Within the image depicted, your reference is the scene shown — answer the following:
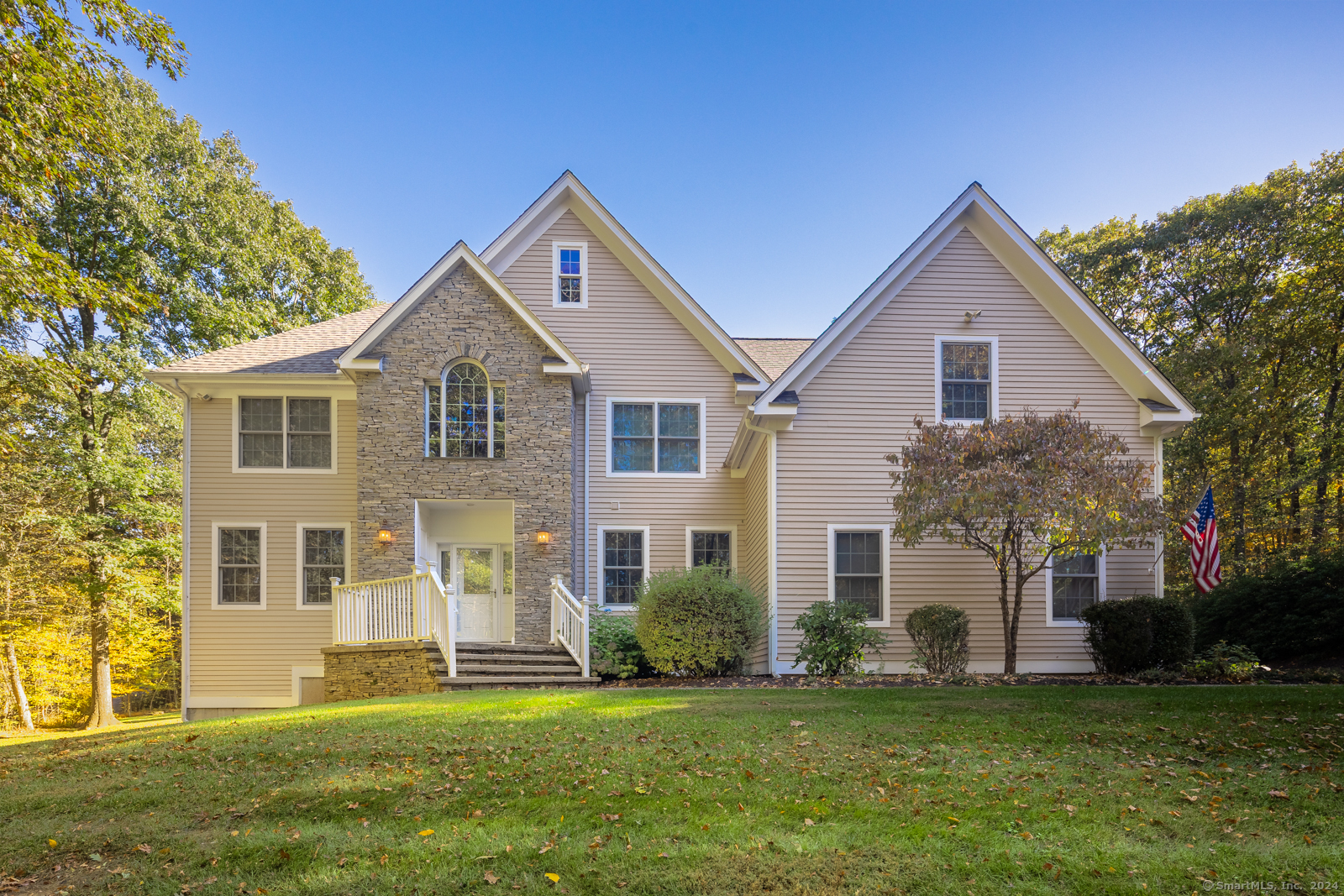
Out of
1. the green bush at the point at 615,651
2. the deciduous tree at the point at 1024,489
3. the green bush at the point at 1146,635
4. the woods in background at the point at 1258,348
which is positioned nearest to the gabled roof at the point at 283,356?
the green bush at the point at 615,651

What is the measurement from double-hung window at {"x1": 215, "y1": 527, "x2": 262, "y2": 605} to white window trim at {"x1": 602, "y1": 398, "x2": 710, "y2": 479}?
7.00 metres

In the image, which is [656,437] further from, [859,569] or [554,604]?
[859,569]

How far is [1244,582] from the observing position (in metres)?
14.6

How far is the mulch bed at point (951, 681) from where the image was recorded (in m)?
10.1

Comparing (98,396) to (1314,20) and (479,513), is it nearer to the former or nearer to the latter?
(479,513)

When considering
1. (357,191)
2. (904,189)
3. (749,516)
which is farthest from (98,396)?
(904,189)

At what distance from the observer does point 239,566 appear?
49.0ft

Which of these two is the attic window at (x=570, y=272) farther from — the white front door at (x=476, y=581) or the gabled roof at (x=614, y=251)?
the white front door at (x=476, y=581)

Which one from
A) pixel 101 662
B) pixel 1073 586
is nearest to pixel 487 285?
pixel 1073 586

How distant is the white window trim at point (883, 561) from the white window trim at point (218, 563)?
10774 mm

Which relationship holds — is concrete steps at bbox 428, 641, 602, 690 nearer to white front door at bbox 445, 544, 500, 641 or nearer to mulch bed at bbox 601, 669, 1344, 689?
mulch bed at bbox 601, 669, 1344, 689

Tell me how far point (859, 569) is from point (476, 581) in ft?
24.8

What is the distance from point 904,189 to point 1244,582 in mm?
10201

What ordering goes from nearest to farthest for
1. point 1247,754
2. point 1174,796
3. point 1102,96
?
1. point 1174,796
2. point 1247,754
3. point 1102,96
